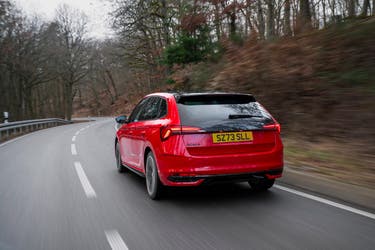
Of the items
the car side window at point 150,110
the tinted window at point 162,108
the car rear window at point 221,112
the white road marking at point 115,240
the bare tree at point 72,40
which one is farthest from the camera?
the bare tree at point 72,40

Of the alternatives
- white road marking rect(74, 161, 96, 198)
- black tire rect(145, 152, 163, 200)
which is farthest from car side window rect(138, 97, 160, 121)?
white road marking rect(74, 161, 96, 198)

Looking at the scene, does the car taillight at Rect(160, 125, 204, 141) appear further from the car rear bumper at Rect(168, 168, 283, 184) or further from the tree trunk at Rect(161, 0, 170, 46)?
the tree trunk at Rect(161, 0, 170, 46)

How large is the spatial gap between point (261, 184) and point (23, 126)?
22.0 m

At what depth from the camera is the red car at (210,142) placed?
4.88 m

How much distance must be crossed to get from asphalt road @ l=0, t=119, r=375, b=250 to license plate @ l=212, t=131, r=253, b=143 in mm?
829

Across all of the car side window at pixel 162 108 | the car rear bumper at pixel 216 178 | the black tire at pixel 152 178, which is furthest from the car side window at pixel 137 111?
the car rear bumper at pixel 216 178

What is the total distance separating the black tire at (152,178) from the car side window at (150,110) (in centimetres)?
63

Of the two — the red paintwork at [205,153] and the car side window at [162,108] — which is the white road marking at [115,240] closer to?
the red paintwork at [205,153]

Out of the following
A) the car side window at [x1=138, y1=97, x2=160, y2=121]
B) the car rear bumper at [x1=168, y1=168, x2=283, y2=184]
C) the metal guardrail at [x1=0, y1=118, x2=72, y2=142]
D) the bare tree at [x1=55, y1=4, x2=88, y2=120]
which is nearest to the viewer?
the car rear bumper at [x1=168, y1=168, x2=283, y2=184]

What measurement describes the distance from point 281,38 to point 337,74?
329cm

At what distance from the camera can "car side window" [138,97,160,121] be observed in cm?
587

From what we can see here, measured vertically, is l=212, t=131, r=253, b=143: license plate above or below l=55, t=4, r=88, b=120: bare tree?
below

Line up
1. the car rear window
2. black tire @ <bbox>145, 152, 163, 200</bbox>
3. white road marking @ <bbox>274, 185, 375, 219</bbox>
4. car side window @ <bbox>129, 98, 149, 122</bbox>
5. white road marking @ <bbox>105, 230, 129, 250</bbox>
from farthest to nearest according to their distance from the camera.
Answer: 1. car side window @ <bbox>129, 98, 149, 122</bbox>
2. black tire @ <bbox>145, 152, 163, 200</bbox>
3. the car rear window
4. white road marking @ <bbox>274, 185, 375, 219</bbox>
5. white road marking @ <bbox>105, 230, 129, 250</bbox>

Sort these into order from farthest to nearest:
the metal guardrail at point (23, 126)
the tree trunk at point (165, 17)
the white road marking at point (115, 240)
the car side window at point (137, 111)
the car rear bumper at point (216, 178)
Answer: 1. the tree trunk at point (165, 17)
2. the metal guardrail at point (23, 126)
3. the car side window at point (137, 111)
4. the car rear bumper at point (216, 178)
5. the white road marking at point (115, 240)
